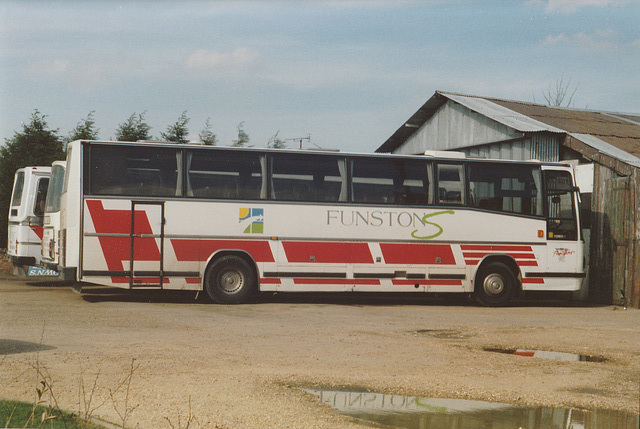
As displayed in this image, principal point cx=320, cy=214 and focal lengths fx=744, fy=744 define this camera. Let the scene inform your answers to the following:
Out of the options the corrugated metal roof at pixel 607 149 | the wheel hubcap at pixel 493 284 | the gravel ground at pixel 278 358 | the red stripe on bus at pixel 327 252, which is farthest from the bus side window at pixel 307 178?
the corrugated metal roof at pixel 607 149

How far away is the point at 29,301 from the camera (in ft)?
46.9

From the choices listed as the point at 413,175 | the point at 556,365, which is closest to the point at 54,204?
the point at 413,175

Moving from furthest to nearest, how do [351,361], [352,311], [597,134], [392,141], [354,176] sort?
[392,141], [597,134], [354,176], [352,311], [351,361]

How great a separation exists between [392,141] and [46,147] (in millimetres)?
12643

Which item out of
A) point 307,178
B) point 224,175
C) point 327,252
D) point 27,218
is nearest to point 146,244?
point 224,175

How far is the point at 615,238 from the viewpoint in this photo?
670 inches

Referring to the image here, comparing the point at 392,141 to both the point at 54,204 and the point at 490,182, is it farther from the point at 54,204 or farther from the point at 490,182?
the point at 54,204

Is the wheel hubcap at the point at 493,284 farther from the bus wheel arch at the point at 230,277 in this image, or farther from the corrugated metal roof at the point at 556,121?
the bus wheel arch at the point at 230,277

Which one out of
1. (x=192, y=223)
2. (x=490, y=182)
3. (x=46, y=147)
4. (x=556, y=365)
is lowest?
(x=556, y=365)

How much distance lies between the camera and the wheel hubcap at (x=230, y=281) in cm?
1489

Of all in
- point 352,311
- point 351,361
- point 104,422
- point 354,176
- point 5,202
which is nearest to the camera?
point 104,422

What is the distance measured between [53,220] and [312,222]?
5.50 meters

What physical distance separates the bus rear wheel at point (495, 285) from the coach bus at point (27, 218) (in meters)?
10.3

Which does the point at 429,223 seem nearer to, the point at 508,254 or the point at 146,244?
the point at 508,254
